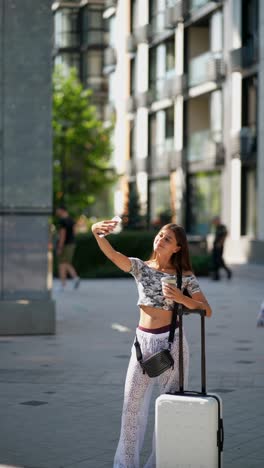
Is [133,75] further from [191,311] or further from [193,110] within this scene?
[191,311]

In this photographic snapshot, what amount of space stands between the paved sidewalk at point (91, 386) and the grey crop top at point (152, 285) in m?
1.28

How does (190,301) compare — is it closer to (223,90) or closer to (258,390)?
(258,390)

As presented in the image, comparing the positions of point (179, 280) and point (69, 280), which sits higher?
point (179, 280)

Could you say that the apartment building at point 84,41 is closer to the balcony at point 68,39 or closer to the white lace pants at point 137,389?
the balcony at point 68,39

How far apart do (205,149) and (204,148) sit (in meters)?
0.35

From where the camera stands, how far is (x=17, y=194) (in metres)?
15.4

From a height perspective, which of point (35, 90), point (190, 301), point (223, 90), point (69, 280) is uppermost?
point (223, 90)

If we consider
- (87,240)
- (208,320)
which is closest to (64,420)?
(208,320)

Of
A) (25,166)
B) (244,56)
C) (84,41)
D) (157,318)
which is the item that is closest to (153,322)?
(157,318)

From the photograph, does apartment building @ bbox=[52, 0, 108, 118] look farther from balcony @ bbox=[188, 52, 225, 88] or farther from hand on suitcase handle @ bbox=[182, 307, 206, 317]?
hand on suitcase handle @ bbox=[182, 307, 206, 317]

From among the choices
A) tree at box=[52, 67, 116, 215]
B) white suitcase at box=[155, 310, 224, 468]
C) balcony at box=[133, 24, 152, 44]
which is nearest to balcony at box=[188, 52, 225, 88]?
balcony at box=[133, 24, 152, 44]

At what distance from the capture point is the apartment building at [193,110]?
136ft

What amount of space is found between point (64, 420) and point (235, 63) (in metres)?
34.1

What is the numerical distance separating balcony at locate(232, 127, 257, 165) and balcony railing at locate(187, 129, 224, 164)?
2.36m
